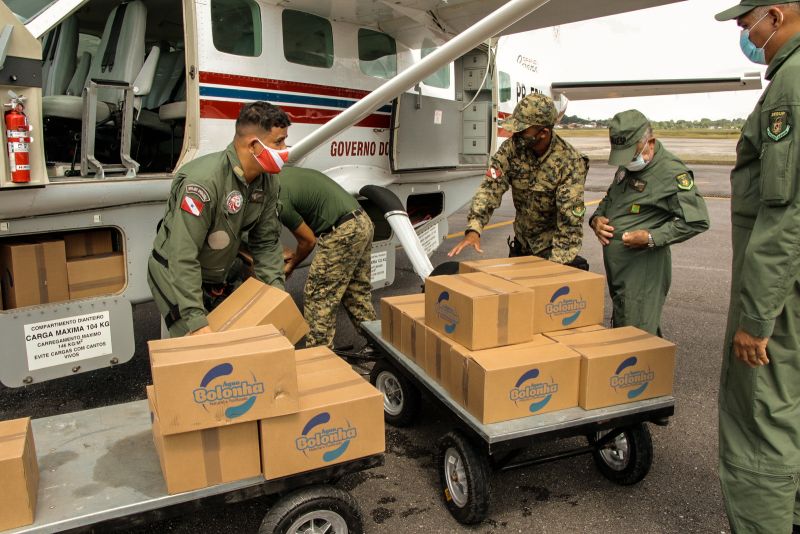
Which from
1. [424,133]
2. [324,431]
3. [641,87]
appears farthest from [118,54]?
[641,87]

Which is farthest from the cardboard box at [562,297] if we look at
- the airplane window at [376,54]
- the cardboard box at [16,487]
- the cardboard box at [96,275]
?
the airplane window at [376,54]

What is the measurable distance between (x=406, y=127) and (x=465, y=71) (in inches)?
79.8

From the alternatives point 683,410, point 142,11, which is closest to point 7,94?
point 142,11

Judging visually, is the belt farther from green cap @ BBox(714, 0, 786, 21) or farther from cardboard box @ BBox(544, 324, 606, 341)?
green cap @ BBox(714, 0, 786, 21)

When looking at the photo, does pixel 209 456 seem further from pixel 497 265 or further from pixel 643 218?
pixel 643 218

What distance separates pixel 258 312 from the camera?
2.95m

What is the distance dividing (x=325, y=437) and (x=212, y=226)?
1336 mm

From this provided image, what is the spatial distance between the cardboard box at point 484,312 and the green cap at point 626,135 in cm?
106

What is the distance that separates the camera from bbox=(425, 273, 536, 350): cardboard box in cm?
278

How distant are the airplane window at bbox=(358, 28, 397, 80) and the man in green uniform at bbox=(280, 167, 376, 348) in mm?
1717

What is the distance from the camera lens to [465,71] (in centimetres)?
752

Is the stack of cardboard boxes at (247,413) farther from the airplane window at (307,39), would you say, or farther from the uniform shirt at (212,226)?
the airplane window at (307,39)

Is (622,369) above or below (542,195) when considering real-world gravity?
below

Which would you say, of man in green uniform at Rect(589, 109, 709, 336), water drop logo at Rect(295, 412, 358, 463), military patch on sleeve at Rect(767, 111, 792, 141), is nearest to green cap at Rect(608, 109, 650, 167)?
man in green uniform at Rect(589, 109, 709, 336)
